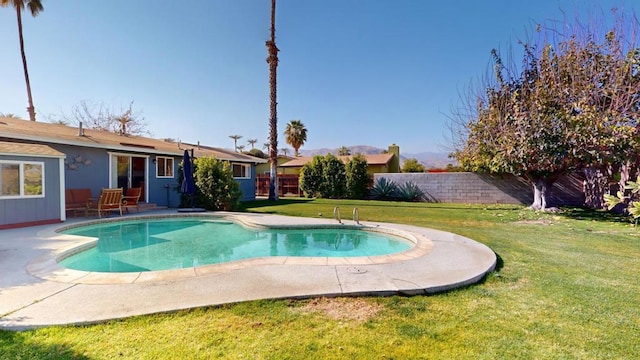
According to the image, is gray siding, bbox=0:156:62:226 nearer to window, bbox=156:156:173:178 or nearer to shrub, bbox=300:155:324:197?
window, bbox=156:156:173:178

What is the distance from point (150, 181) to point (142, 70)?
325 inches

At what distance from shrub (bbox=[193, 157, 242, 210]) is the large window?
18.0 feet

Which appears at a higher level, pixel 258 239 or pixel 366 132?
pixel 366 132

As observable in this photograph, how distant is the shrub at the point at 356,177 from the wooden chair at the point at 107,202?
13280 mm

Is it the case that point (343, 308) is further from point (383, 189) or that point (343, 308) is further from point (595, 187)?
point (383, 189)

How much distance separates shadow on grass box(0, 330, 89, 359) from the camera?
8.96 ft

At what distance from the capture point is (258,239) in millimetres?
9211

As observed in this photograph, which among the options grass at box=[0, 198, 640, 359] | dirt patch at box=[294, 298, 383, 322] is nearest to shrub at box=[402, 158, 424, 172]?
grass at box=[0, 198, 640, 359]

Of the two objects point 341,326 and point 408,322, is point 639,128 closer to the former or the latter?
point 408,322

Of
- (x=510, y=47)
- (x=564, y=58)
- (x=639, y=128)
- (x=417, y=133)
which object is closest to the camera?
(x=639, y=128)

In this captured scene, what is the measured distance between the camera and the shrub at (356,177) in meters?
20.9

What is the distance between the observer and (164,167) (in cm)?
1582

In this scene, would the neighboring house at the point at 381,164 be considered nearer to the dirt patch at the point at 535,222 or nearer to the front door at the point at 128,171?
the front door at the point at 128,171

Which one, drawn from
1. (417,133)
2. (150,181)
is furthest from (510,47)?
(150,181)
